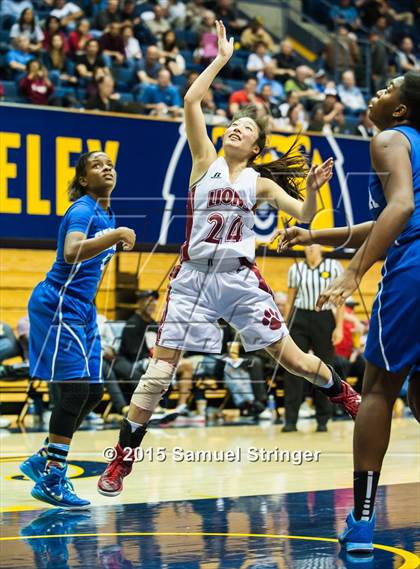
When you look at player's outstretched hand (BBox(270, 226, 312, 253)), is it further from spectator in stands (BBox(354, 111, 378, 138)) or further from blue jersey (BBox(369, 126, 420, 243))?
spectator in stands (BBox(354, 111, 378, 138))

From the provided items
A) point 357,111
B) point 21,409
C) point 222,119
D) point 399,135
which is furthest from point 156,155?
point 399,135

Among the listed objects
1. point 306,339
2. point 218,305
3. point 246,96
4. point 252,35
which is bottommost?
point 306,339

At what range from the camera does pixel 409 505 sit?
559 centimetres

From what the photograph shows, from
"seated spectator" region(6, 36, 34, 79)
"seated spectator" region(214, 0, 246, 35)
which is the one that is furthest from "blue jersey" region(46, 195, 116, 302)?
"seated spectator" region(214, 0, 246, 35)

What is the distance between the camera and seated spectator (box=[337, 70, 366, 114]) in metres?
16.2

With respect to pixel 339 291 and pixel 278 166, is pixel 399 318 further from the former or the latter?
pixel 278 166

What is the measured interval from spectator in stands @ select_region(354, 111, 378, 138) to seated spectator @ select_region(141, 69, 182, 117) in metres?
2.62

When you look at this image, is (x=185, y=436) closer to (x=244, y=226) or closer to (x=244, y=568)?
(x=244, y=226)

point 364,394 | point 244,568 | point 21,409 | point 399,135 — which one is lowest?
point 21,409

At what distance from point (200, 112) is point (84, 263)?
3.57 feet

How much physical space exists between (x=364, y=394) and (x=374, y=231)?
690 mm

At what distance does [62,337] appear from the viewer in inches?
225

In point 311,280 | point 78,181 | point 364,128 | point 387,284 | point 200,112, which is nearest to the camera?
point 387,284

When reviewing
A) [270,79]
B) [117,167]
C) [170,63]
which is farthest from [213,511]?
[270,79]
